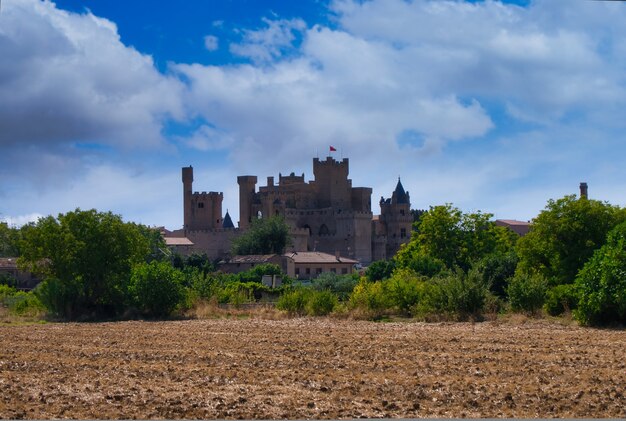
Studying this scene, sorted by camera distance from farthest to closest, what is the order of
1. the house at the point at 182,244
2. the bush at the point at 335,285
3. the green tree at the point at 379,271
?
the house at the point at 182,244
the green tree at the point at 379,271
the bush at the point at 335,285

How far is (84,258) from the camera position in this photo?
41.8 metres

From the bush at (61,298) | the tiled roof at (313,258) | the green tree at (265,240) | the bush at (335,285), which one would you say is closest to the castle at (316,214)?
the green tree at (265,240)

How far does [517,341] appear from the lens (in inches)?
922

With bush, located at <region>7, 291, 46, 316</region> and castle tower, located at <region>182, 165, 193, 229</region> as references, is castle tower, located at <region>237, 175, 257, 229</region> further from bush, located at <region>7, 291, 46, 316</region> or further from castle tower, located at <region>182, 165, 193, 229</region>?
bush, located at <region>7, 291, 46, 316</region>

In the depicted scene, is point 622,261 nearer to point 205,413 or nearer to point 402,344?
point 402,344

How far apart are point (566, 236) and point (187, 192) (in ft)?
292

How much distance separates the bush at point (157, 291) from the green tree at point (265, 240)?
55.6m

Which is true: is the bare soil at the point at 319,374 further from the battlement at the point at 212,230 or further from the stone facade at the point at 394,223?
the stone facade at the point at 394,223

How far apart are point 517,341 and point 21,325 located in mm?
19756

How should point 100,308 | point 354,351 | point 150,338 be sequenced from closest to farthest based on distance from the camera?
point 354,351, point 150,338, point 100,308

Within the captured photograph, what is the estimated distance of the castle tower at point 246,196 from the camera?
392 feet

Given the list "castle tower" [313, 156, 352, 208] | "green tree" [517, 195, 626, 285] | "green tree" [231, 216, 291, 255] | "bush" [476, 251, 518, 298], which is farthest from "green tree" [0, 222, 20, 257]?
"green tree" [517, 195, 626, 285]

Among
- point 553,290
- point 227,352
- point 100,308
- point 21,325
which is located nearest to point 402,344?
point 227,352

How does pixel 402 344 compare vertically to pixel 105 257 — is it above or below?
below
